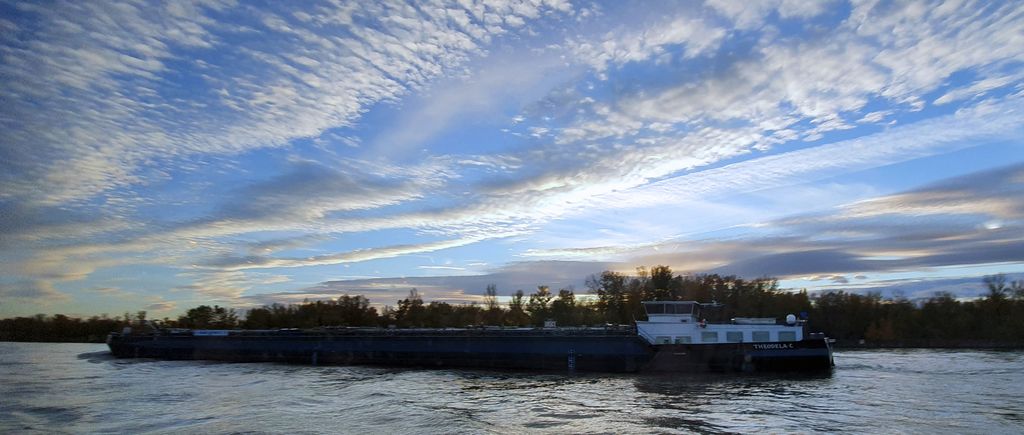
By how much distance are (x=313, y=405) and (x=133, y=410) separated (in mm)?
9236

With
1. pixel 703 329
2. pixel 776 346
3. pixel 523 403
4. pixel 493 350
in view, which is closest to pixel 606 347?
pixel 703 329

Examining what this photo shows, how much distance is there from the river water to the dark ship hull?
228 centimetres

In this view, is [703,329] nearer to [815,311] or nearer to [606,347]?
[606,347]

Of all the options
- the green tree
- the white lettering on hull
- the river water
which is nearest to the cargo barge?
the white lettering on hull

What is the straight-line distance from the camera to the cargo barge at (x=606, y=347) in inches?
1857

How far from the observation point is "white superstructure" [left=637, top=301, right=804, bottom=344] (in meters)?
49.8

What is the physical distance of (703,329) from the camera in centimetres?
5006

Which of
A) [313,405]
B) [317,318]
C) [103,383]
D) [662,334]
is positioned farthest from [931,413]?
[317,318]

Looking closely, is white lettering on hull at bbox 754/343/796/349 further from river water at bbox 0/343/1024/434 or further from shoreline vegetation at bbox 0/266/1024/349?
shoreline vegetation at bbox 0/266/1024/349

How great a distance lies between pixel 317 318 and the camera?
150125 mm

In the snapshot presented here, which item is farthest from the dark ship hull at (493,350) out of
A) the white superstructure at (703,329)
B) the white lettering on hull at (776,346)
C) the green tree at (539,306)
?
the green tree at (539,306)

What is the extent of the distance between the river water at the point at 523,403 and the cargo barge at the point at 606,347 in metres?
2.34

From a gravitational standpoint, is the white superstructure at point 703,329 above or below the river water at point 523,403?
above

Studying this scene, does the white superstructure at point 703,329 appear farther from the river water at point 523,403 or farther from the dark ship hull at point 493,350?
the river water at point 523,403
